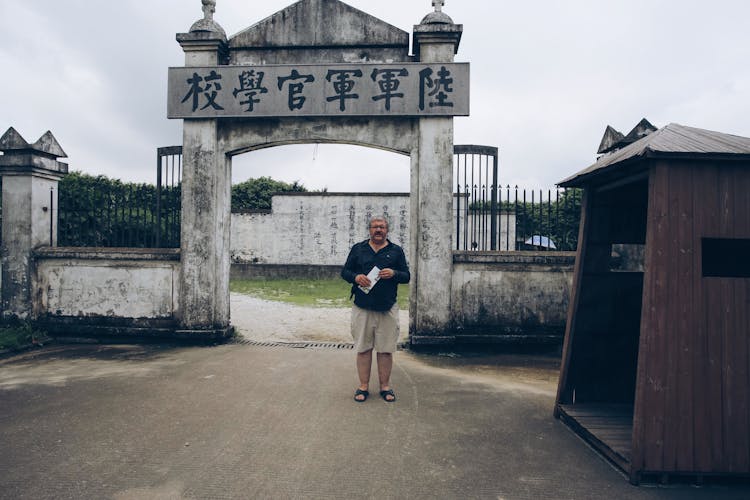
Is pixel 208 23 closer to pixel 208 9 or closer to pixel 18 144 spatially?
pixel 208 9

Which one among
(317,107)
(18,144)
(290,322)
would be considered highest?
(317,107)

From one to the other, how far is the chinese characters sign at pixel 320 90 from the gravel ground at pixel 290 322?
11.2ft

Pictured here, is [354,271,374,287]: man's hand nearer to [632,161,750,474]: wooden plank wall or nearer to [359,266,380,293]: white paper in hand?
[359,266,380,293]: white paper in hand

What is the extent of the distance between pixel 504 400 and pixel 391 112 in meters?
4.05

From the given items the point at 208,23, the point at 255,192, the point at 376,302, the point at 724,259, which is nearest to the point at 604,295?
the point at 724,259

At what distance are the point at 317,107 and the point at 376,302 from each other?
3.55 metres

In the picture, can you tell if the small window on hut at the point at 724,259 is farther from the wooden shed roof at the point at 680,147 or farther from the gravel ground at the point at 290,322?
the gravel ground at the point at 290,322

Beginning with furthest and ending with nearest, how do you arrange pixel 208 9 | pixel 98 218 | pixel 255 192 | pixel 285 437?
→ pixel 255 192
pixel 98 218
pixel 208 9
pixel 285 437

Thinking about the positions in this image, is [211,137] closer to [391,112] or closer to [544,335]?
[391,112]

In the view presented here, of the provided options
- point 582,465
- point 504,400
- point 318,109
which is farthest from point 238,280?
point 582,465

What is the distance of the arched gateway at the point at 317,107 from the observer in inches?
269

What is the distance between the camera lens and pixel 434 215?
682 cm

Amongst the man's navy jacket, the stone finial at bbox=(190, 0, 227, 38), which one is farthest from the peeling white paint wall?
the man's navy jacket

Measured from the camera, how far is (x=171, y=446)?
3.58 metres
